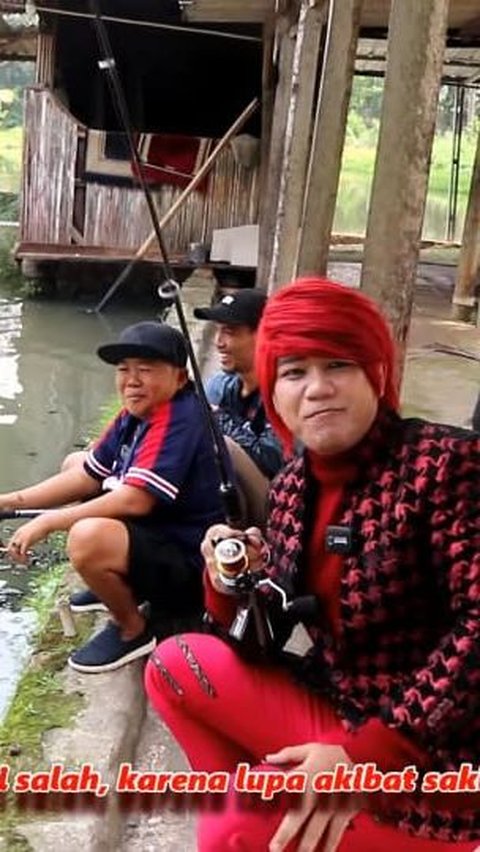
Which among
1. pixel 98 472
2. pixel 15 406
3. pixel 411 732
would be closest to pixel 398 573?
pixel 411 732

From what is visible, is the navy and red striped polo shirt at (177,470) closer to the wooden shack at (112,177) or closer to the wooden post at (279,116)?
the wooden post at (279,116)

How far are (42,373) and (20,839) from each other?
744 cm

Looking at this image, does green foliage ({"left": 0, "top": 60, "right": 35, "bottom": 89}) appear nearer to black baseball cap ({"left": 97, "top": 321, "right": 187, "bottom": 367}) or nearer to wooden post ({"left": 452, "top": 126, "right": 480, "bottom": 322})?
wooden post ({"left": 452, "top": 126, "right": 480, "bottom": 322})

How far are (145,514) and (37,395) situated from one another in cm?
591

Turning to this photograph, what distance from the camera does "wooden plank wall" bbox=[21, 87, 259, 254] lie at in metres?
11.8

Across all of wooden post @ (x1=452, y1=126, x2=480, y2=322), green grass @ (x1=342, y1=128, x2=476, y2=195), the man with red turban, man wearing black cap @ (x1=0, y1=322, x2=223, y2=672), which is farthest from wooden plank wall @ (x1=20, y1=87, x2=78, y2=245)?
green grass @ (x1=342, y1=128, x2=476, y2=195)

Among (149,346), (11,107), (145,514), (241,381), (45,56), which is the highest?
(45,56)

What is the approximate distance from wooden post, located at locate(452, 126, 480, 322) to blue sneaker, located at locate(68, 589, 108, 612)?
22.5 feet

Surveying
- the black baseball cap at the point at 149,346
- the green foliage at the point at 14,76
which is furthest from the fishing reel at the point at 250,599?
the green foliage at the point at 14,76

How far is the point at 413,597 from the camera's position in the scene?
1.84 m

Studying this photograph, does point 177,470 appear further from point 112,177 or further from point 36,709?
point 112,177

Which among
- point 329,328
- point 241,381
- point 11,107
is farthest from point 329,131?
point 11,107

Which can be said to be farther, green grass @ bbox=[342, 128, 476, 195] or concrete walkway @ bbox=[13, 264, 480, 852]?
green grass @ bbox=[342, 128, 476, 195]

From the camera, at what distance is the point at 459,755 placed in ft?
5.91
